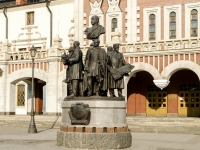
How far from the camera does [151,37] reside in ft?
91.4

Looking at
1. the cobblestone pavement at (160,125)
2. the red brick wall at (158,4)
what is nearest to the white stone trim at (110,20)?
the red brick wall at (158,4)

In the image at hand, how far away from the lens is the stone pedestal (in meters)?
12.9

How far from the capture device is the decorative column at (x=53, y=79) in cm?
2678

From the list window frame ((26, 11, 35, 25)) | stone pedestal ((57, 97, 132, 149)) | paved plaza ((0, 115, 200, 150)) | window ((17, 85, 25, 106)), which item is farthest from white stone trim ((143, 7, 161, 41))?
stone pedestal ((57, 97, 132, 149))

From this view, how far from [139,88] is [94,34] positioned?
599 inches

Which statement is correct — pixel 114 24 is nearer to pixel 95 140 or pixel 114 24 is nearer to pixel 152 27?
pixel 152 27

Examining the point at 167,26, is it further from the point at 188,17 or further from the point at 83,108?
the point at 83,108

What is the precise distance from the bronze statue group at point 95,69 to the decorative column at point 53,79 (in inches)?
493

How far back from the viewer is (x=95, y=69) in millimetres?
13516

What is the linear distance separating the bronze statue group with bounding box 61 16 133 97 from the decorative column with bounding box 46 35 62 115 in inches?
493

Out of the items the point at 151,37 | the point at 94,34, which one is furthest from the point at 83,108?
the point at 151,37

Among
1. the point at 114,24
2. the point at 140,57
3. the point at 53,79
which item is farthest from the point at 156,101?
the point at 53,79

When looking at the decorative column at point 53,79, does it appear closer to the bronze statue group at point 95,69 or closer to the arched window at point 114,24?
the arched window at point 114,24

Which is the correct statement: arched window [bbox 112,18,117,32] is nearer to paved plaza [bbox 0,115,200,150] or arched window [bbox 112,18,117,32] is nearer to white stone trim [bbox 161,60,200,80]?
white stone trim [bbox 161,60,200,80]
